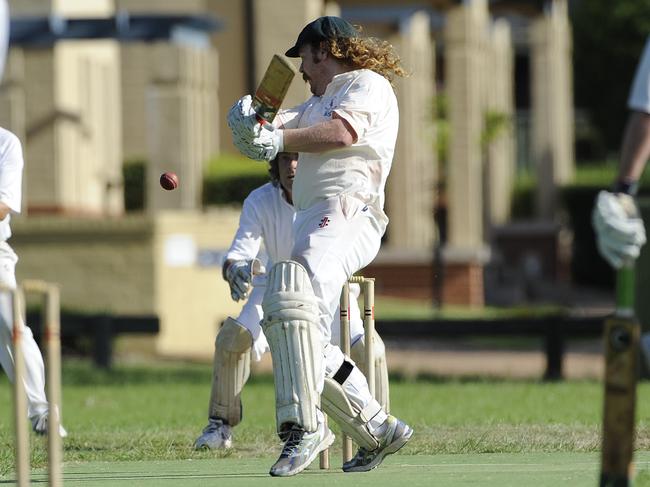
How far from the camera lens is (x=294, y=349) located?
7449 millimetres

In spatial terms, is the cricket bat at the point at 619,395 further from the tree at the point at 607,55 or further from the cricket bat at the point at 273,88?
the tree at the point at 607,55

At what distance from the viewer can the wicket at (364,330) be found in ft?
27.2

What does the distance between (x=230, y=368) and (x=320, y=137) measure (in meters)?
2.39

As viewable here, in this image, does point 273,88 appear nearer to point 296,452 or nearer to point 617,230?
point 296,452

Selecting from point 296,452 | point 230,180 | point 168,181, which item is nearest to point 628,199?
point 296,452

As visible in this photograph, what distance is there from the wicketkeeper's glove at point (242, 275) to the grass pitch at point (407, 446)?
2.70ft

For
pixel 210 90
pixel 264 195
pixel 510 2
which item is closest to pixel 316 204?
pixel 264 195

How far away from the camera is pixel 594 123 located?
53.6 metres

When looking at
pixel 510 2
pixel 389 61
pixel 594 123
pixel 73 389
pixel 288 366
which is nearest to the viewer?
pixel 288 366

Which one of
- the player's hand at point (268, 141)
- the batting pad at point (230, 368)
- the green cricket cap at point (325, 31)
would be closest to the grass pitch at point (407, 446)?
the batting pad at point (230, 368)

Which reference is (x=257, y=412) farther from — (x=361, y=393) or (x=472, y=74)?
(x=472, y=74)

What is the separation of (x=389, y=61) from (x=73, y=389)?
9.65 m

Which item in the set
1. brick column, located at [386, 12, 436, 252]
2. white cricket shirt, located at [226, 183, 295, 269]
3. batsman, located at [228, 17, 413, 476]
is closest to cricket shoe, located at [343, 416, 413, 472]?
batsman, located at [228, 17, 413, 476]

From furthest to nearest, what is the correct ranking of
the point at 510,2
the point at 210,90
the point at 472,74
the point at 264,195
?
the point at 510,2
the point at 472,74
the point at 210,90
the point at 264,195
